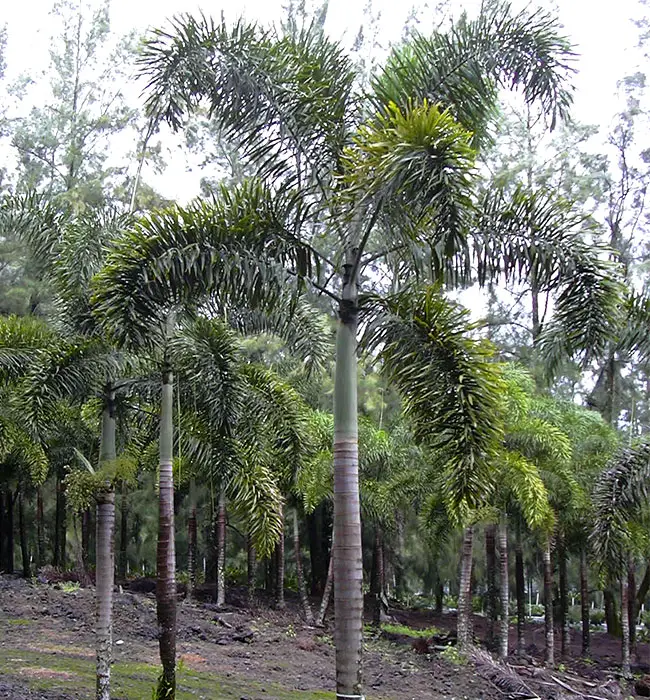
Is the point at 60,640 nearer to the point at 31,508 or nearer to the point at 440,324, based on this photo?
the point at 440,324

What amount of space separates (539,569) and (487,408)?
29185 mm

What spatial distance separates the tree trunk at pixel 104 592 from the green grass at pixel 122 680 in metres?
1.05

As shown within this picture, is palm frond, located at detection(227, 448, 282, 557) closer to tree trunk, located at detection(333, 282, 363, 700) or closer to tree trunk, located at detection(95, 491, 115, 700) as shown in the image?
tree trunk, located at detection(95, 491, 115, 700)

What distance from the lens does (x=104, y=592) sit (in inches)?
397

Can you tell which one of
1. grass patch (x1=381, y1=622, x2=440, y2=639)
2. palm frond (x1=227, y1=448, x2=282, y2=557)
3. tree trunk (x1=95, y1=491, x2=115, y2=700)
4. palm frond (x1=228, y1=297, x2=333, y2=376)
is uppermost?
palm frond (x1=228, y1=297, x2=333, y2=376)

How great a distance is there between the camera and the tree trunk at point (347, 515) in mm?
7152

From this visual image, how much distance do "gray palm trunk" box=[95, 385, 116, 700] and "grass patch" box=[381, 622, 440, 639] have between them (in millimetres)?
13777

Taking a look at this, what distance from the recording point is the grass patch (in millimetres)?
22931

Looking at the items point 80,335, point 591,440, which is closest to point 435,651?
point 591,440

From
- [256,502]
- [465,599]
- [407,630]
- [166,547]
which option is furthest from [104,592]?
[407,630]

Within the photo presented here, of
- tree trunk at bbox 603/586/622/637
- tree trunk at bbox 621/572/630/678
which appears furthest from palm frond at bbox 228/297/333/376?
tree trunk at bbox 603/586/622/637

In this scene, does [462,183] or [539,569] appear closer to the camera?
[462,183]

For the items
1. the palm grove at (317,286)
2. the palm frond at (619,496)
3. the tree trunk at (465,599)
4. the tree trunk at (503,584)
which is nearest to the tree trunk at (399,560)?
the tree trunk at (503,584)

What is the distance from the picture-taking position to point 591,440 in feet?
66.7
